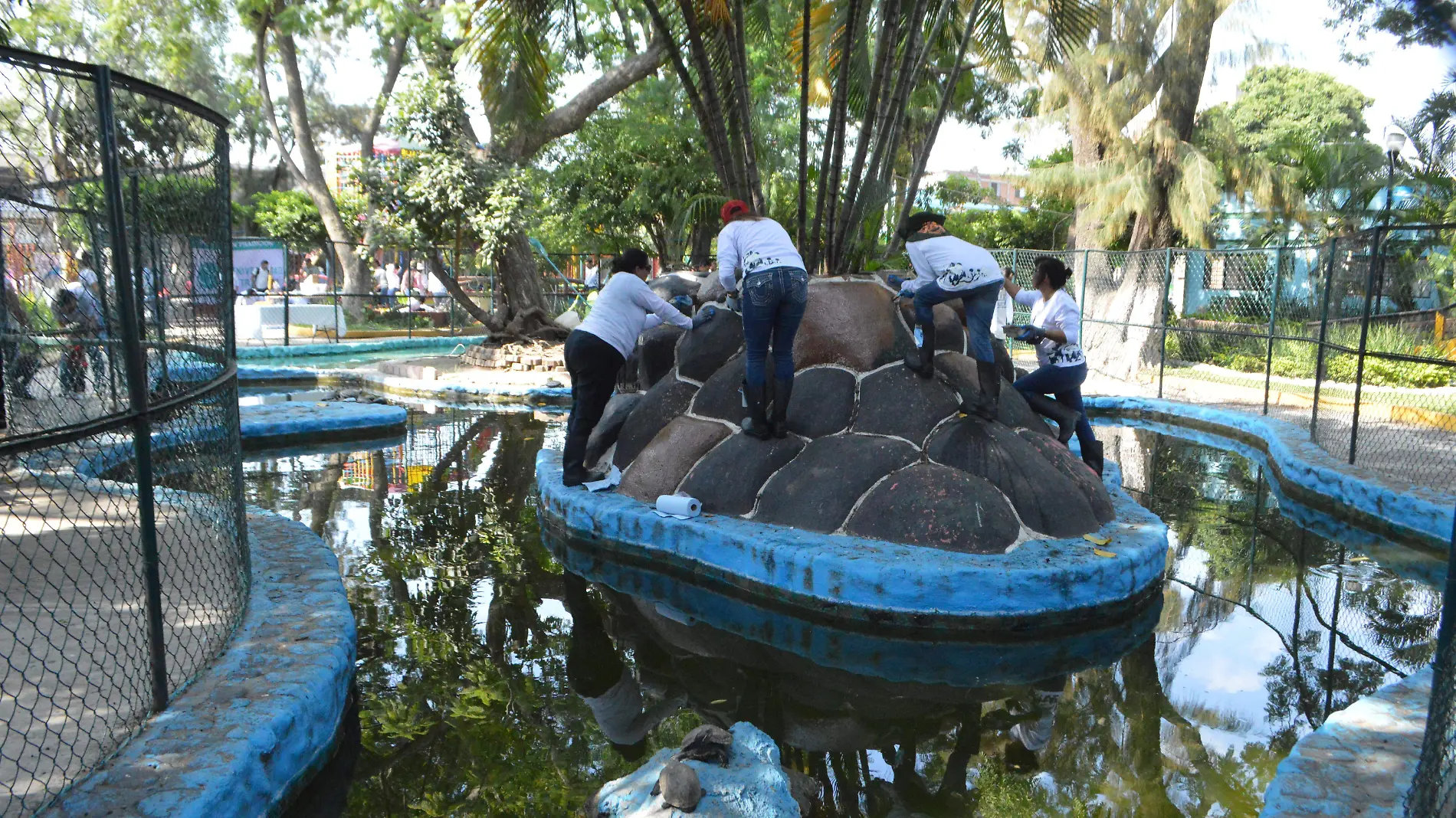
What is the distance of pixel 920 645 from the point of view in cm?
472

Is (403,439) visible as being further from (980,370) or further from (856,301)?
(980,370)

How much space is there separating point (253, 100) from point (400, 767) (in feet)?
71.7

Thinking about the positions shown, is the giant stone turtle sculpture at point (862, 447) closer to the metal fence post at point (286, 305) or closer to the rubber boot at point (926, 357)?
the rubber boot at point (926, 357)

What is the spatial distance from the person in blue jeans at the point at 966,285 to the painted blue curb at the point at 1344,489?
2.61 meters

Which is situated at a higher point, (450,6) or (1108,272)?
(450,6)

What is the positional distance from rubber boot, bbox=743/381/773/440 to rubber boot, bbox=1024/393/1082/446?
6.04ft

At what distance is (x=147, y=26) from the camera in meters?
20.7

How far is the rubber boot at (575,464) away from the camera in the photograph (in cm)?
654

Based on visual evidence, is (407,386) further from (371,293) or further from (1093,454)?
(371,293)

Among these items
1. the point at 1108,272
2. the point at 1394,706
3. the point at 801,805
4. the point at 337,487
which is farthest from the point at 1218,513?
the point at 1108,272

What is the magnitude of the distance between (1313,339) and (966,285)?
4.49 meters

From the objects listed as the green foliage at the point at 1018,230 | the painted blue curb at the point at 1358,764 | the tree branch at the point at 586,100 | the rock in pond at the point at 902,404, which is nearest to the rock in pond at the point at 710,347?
the rock in pond at the point at 902,404

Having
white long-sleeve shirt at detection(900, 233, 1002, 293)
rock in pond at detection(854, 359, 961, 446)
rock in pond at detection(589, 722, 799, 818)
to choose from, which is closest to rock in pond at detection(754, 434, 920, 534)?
rock in pond at detection(854, 359, 961, 446)

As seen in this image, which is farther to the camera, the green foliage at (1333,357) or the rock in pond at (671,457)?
the green foliage at (1333,357)
